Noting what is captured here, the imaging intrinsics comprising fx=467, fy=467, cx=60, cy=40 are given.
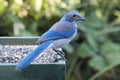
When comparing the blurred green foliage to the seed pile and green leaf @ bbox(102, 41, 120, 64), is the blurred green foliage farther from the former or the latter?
the seed pile

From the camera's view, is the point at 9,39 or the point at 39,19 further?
the point at 39,19

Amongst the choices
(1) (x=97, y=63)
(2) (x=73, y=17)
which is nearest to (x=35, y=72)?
(2) (x=73, y=17)

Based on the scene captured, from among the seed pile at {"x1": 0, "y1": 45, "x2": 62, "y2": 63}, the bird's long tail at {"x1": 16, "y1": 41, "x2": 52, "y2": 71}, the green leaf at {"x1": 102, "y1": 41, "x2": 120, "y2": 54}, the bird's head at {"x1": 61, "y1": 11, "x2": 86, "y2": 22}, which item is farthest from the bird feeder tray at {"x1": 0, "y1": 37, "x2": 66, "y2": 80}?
the green leaf at {"x1": 102, "y1": 41, "x2": 120, "y2": 54}

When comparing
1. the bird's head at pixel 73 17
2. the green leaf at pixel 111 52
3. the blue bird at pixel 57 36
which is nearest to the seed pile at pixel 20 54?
the blue bird at pixel 57 36

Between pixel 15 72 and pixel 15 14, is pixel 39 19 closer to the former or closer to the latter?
pixel 15 14

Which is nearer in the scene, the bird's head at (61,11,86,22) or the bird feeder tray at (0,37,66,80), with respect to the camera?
the bird feeder tray at (0,37,66,80)

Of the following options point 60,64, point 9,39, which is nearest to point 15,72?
point 60,64
